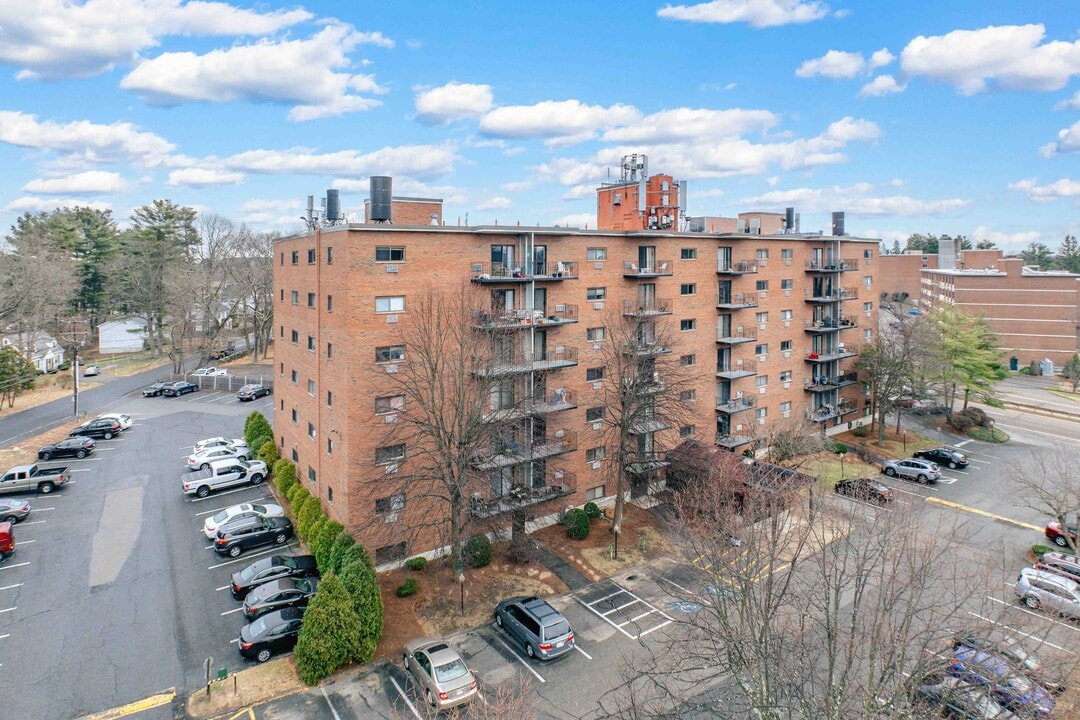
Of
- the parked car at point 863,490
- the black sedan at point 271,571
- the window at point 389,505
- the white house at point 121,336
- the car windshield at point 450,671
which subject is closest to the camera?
the car windshield at point 450,671

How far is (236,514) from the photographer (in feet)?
102

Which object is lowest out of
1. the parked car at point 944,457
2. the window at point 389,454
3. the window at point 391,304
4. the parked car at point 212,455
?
the parked car at point 944,457

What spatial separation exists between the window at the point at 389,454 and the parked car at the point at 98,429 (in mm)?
33372

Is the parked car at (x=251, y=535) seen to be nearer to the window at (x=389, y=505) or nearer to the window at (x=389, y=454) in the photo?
the window at (x=389, y=505)

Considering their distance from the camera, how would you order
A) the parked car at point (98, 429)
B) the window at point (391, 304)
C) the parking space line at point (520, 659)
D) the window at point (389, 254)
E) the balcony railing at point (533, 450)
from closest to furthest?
the parking space line at point (520, 659), the window at point (389, 254), the window at point (391, 304), the balcony railing at point (533, 450), the parked car at point (98, 429)

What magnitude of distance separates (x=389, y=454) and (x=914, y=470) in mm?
33825

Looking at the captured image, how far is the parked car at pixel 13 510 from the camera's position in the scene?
3142 cm

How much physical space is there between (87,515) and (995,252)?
109804 mm

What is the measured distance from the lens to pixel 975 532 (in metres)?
31.5

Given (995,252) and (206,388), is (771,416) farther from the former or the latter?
(995,252)

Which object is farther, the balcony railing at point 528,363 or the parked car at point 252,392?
the parked car at point 252,392

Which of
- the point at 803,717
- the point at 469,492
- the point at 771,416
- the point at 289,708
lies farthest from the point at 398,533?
the point at 771,416

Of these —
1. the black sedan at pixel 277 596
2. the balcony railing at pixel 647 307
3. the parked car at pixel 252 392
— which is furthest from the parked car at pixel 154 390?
the balcony railing at pixel 647 307

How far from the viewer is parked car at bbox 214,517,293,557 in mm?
28594
